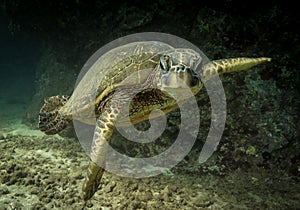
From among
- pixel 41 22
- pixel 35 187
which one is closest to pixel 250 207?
pixel 35 187

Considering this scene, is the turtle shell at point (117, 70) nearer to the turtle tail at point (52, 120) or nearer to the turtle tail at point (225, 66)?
the turtle tail at point (52, 120)

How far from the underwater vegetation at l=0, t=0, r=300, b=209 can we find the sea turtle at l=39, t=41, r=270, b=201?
798 millimetres

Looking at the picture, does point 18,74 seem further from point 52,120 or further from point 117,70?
point 117,70

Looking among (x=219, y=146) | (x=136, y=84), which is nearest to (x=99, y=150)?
(x=136, y=84)

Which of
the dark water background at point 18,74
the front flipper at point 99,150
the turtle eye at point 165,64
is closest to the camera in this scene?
the turtle eye at point 165,64

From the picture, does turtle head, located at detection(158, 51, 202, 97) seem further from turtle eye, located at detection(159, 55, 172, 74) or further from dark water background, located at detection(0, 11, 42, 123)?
dark water background, located at detection(0, 11, 42, 123)

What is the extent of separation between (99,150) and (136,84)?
1093 mm

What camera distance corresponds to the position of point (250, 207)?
3133mm

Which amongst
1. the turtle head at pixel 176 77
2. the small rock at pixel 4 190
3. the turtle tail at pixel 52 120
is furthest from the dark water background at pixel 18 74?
the turtle head at pixel 176 77

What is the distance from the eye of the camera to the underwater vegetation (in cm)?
328

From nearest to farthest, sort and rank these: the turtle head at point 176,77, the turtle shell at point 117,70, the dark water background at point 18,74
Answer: the turtle head at point 176,77, the turtle shell at point 117,70, the dark water background at point 18,74

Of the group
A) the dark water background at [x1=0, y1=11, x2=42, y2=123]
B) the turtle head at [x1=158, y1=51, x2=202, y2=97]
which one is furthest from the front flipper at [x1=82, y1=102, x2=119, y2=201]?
the dark water background at [x1=0, y1=11, x2=42, y2=123]

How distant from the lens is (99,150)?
313 centimetres

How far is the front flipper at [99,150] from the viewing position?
2.97 m
